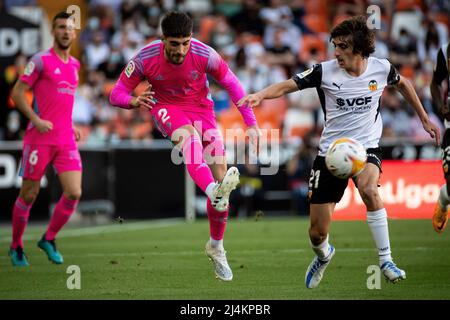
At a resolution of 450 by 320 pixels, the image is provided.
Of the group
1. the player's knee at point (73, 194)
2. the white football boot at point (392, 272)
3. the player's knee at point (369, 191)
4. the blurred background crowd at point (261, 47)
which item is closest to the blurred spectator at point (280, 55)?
the blurred background crowd at point (261, 47)

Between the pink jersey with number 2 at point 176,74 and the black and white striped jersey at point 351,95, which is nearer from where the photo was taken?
the black and white striped jersey at point 351,95

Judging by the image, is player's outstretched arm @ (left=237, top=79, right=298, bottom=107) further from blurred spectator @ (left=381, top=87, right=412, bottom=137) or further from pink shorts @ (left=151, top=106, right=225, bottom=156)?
blurred spectator @ (left=381, top=87, right=412, bottom=137)

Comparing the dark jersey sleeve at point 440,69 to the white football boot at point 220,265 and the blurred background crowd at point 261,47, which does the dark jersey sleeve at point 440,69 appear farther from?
the blurred background crowd at point 261,47

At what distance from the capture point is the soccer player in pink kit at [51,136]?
11.0 metres

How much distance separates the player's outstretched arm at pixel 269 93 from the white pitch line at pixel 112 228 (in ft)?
23.5

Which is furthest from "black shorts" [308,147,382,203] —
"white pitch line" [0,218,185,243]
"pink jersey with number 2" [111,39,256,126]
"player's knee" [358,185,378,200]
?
"white pitch line" [0,218,185,243]

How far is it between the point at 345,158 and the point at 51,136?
4365 mm

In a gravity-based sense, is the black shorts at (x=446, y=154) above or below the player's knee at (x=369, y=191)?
above

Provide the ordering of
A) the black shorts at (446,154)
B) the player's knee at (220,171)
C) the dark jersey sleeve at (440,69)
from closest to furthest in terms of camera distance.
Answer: the black shorts at (446,154) < the player's knee at (220,171) < the dark jersey sleeve at (440,69)

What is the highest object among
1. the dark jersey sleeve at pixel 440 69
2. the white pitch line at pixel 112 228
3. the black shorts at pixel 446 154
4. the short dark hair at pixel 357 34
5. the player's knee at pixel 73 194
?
the short dark hair at pixel 357 34

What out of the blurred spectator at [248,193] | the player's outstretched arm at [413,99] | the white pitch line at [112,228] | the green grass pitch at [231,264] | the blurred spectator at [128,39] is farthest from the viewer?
the blurred spectator at [128,39]

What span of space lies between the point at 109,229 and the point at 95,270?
21.8ft

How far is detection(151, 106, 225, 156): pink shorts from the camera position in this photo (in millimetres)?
9180
